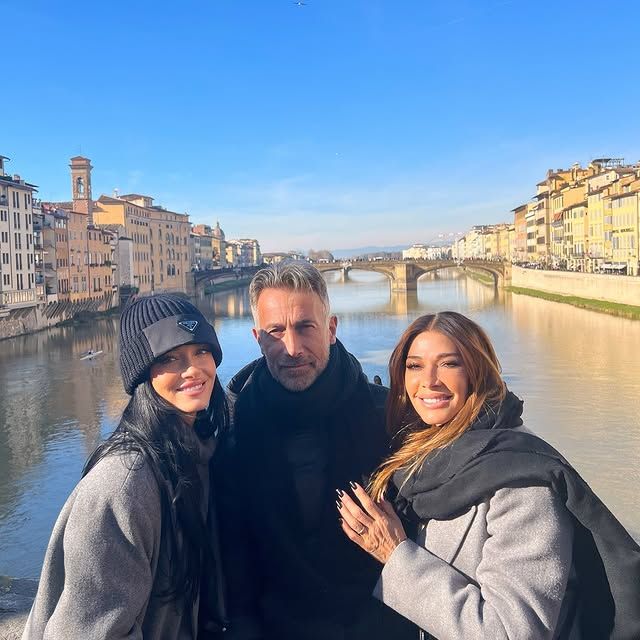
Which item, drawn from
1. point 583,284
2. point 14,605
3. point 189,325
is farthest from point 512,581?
point 583,284

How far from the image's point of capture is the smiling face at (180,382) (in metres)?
1.12

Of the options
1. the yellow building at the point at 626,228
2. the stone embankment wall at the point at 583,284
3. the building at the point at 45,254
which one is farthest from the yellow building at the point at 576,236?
the building at the point at 45,254

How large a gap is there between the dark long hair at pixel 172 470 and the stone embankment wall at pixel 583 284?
72.7 ft

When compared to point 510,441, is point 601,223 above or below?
above

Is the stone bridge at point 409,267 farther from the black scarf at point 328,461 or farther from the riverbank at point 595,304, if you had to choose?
the black scarf at point 328,461

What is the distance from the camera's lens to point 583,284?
26078 millimetres

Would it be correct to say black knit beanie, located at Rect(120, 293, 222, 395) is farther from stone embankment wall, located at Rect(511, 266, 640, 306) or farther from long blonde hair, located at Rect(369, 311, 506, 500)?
stone embankment wall, located at Rect(511, 266, 640, 306)

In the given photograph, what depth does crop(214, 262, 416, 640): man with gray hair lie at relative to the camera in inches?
46.9

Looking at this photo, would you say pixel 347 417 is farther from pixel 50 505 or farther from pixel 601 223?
pixel 601 223

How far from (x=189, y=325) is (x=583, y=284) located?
26883mm

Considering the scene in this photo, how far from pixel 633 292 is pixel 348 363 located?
2222 cm

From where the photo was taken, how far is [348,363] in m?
1.39

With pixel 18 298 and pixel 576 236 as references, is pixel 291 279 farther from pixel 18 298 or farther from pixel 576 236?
pixel 576 236

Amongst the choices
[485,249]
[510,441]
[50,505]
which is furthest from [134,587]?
[485,249]
